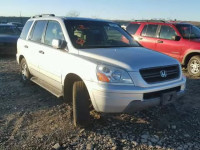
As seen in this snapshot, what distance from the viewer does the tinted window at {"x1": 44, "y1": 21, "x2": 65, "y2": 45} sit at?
4.65 m

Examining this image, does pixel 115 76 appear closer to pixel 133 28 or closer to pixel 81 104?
pixel 81 104

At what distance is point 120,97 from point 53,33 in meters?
2.28

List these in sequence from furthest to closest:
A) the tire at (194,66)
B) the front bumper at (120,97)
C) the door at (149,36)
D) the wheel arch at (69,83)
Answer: the door at (149,36) < the tire at (194,66) < the wheel arch at (69,83) < the front bumper at (120,97)

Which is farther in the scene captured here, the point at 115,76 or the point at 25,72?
the point at 25,72

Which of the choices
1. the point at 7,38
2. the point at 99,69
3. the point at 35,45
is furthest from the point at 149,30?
the point at 7,38

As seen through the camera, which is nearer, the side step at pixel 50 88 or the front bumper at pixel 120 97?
the front bumper at pixel 120 97

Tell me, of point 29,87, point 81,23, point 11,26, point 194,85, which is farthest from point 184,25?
point 11,26

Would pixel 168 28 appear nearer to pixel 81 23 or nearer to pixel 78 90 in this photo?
pixel 81 23

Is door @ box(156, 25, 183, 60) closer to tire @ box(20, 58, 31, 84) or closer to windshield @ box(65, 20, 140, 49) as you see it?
windshield @ box(65, 20, 140, 49)

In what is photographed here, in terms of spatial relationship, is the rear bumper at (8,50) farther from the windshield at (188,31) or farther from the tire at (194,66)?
the tire at (194,66)

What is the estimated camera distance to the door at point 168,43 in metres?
8.22

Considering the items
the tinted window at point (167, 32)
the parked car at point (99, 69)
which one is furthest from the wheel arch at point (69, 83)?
the tinted window at point (167, 32)

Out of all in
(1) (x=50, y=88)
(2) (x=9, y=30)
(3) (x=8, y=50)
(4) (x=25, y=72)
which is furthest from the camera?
(2) (x=9, y=30)

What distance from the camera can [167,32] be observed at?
8.62m
